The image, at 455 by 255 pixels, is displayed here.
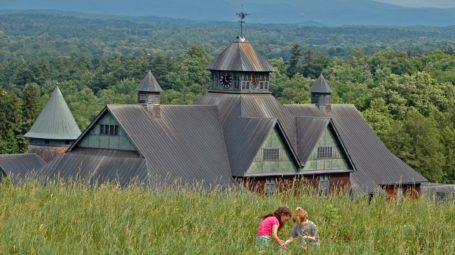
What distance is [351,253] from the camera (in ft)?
49.0

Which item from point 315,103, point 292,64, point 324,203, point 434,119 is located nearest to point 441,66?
point 292,64

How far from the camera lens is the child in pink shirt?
51.7 ft

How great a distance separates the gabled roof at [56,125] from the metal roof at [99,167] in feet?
73.2

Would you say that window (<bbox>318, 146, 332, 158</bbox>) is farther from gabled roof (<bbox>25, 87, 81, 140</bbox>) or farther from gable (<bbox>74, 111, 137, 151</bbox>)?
gabled roof (<bbox>25, 87, 81, 140</bbox>)

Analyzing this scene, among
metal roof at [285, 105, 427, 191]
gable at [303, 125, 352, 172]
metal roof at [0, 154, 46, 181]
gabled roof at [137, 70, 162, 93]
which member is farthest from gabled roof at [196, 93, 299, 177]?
metal roof at [0, 154, 46, 181]

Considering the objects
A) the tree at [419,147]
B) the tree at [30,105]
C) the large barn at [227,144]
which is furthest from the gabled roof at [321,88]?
the tree at [30,105]

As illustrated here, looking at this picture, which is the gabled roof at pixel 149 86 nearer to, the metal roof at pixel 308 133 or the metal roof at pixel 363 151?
the metal roof at pixel 308 133

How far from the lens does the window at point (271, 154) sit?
4859cm

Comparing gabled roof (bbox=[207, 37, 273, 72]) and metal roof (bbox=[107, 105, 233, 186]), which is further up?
gabled roof (bbox=[207, 37, 273, 72])

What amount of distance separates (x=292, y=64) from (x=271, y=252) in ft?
564

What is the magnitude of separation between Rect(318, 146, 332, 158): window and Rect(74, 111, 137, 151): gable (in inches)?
371

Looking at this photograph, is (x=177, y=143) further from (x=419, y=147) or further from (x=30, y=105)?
(x=30, y=105)

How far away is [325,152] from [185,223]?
34.8 meters

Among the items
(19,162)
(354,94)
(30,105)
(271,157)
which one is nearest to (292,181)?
(271,157)
